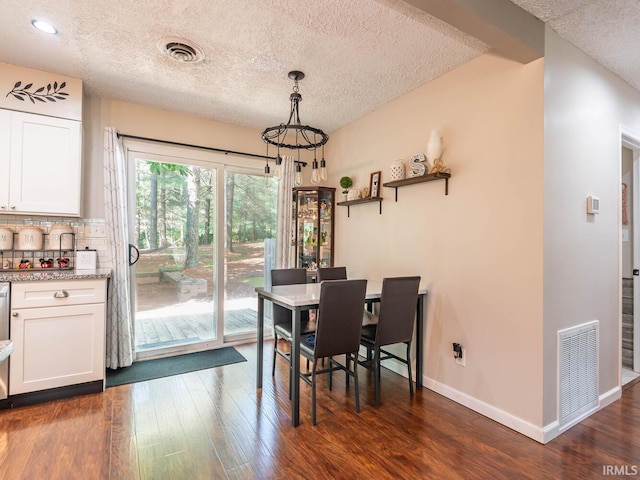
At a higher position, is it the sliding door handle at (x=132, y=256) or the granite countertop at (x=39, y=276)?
the sliding door handle at (x=132, y=256)

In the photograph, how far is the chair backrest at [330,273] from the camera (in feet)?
11.3

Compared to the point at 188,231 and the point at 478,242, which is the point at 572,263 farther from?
Answer: the point at 188,231

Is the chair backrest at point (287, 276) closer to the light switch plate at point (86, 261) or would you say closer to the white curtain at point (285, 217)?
the white curtain at point (285, 217)

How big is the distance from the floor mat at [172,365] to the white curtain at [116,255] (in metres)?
0.14

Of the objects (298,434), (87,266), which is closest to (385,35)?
(298,434)

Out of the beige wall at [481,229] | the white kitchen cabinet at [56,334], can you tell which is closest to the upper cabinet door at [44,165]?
the white kitchen cabinet at [56,334]

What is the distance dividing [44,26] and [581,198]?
3.88 metres

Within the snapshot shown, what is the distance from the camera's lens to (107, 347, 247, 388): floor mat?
3068 mm

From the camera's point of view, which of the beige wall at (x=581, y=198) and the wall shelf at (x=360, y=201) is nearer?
the beige wall at (x=581, y=198)

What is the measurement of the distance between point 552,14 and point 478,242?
1495mm

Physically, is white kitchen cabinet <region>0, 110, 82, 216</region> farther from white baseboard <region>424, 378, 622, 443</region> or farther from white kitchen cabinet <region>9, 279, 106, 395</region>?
white baseboard <region>424, 378, 622, 443</region>

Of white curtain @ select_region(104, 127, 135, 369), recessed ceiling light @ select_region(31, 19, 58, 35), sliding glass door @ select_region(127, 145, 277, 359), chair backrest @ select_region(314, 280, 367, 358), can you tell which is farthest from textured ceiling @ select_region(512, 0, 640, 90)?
white curtain @ select_region(104, 127, 135, 369)

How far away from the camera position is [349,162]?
4.03 m

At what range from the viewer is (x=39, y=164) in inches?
110
